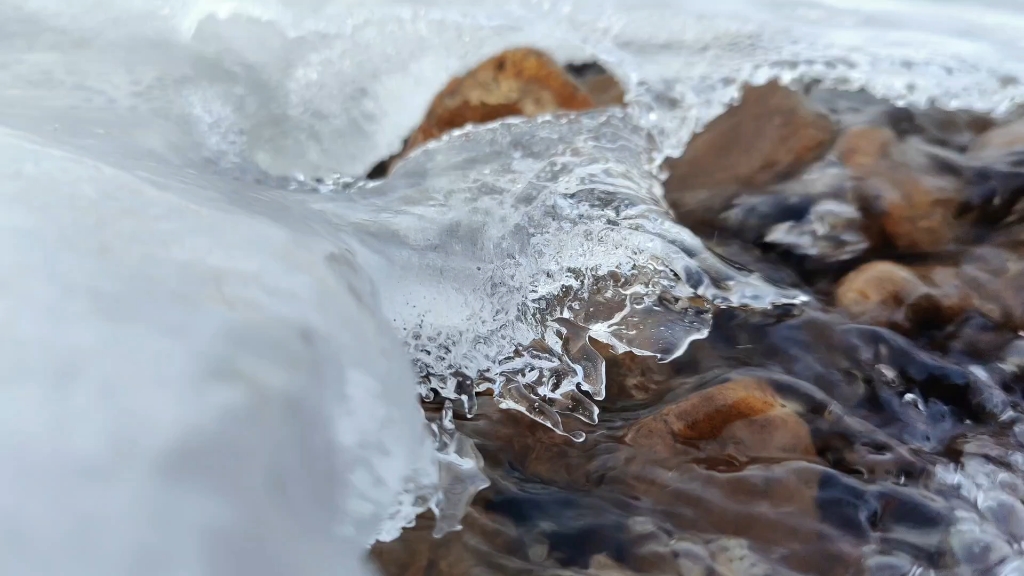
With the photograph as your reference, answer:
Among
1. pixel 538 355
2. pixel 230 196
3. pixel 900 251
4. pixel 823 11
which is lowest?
pixel 538 355

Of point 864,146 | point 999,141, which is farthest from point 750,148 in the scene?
point 999,141

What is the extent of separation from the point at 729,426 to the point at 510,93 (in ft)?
4.76

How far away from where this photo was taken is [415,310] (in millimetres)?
1445

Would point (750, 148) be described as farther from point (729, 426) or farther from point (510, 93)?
point (729, 426)

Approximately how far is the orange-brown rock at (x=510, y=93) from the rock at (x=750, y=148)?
0.43 meters

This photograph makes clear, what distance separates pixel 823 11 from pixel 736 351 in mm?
1496

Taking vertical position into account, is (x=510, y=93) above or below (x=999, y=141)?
below

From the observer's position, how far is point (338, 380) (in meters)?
1.03

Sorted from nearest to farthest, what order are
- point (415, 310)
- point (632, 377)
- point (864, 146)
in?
point (415, 310)
point (632, 377)
point (864, 146)

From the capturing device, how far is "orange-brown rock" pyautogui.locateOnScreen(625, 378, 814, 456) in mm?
1313

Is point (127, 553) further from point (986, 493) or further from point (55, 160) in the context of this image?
point (986, 493)

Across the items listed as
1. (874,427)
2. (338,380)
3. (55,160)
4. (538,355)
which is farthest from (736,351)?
(55,160)

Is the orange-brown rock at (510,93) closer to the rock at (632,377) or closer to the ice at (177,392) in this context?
the rock at (632,377)

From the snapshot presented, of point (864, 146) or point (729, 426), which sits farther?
point (864, 146)
